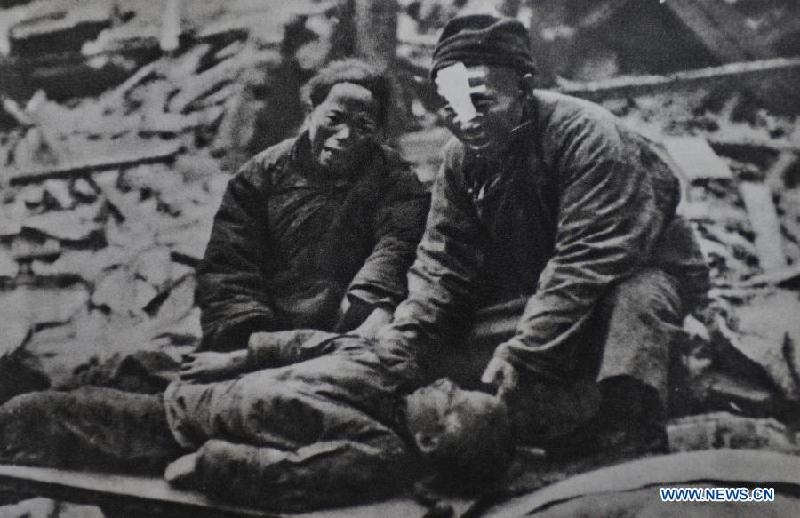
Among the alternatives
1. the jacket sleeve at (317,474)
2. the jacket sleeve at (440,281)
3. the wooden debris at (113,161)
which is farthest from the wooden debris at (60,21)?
the jacket sleeve at (317,474)

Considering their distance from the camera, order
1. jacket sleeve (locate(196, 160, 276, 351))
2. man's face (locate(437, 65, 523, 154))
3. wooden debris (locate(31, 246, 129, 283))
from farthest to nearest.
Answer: wooden debris (locate(31, 246, 129, 283)) < jacket sleeve (locate(196, 160, 276, 351)) < man's face (locate(437, 65, 523, 154))

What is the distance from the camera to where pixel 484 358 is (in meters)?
3.21

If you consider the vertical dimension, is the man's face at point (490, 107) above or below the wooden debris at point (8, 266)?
above

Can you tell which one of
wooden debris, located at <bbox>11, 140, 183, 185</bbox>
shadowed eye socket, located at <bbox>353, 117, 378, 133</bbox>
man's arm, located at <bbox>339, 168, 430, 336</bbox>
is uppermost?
shadowed eye socket, located at <bbox>353, 117, 378, 133</bbox>

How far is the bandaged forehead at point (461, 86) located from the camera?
3.29m

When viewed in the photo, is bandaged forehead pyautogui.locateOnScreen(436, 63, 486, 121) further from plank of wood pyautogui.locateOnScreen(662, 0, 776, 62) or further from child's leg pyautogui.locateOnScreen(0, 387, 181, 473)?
child's leg pyautogui.locateOnScreen(0, 387, 181, 473)

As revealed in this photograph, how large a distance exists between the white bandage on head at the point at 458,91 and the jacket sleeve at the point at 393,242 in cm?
37

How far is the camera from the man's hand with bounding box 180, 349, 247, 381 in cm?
339

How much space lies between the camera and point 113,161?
406cm

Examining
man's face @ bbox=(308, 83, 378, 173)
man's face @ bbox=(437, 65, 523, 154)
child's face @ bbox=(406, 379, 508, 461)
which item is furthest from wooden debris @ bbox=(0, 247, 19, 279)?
man's face @ bbox=(437, 65, 523, 154)

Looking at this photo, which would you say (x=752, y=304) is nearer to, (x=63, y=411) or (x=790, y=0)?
(x=790, y=0)

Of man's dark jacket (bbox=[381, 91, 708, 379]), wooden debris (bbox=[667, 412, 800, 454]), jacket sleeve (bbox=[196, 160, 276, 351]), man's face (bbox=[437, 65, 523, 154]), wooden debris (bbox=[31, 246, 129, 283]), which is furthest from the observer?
wooden debris (bbox=[31, 246, 129, 283])

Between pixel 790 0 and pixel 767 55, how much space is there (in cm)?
22

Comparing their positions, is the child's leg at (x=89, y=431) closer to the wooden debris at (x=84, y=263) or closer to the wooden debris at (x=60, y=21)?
the wooden debris at (x=84, y=263)
